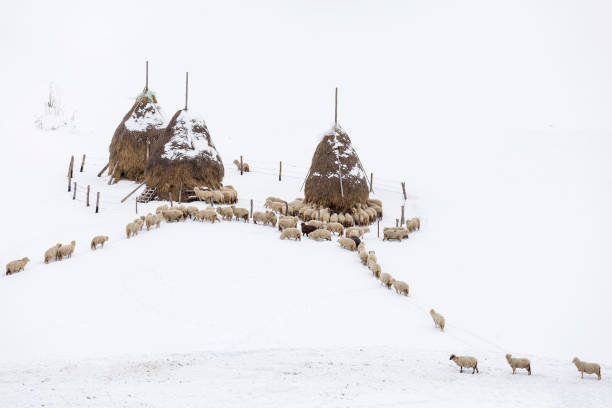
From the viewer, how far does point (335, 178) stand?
19.7 m

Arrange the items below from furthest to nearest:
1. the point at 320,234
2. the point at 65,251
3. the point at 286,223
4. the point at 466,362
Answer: the point at 286,223 → the point at 320,234 → the point at 65,251 → the point at 466,362

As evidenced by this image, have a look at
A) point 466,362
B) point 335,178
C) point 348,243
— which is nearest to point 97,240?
point 348,243

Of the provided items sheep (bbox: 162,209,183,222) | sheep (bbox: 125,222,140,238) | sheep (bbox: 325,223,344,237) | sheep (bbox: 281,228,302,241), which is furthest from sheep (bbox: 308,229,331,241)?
sheep (bbox: 125,222,140,238)

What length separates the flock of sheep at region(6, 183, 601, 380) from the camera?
43.2 ft

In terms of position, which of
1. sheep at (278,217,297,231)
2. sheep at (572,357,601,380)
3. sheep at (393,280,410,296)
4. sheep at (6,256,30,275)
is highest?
sheep at (278,217,297,231)

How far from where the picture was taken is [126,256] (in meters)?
13.4

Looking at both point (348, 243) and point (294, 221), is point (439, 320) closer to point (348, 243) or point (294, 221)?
point (348, 243)

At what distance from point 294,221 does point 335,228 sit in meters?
1.62

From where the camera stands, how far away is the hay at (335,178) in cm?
1944

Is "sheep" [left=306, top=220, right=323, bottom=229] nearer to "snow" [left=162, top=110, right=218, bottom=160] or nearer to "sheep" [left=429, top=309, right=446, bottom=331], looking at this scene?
"snow" [left=162, top=110, right=218, bottom=160]

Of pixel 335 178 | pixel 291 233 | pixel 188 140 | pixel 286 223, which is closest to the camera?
pixel 291 233

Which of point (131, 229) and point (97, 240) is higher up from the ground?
point (131, 229)

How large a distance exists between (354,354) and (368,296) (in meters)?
3.12

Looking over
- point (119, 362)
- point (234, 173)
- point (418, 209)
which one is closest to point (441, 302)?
point (119, 362)
